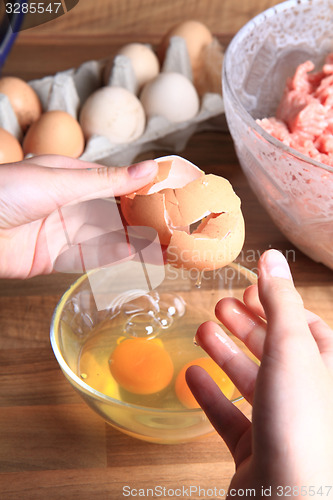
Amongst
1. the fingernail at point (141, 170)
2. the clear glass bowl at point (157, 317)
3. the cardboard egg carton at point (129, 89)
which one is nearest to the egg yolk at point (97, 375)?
the clear glass bowl at point (157, 317)

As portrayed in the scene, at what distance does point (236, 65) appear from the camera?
1.17 metres

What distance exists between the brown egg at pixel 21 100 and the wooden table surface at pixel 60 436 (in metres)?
0.43

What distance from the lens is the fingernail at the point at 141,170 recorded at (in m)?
0.80

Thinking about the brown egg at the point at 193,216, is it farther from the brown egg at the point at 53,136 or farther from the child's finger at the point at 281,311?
the brown egg at the point at 53,136

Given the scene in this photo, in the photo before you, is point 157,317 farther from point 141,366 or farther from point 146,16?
point 146,16

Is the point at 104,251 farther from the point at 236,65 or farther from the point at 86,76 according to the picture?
the point at 86,76

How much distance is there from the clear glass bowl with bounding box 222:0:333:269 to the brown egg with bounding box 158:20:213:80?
267 mm

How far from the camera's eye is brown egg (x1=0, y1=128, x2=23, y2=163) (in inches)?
44.9

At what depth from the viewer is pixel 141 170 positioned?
0.80 metres

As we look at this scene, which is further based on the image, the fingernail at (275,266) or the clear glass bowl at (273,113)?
the clear glass bowl at (273,113)

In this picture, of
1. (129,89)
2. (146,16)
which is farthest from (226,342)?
(146,16)

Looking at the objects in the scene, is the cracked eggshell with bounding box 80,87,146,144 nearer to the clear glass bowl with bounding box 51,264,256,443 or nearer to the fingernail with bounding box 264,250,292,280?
the clear glass bowl with bounding box 51,264,256,443

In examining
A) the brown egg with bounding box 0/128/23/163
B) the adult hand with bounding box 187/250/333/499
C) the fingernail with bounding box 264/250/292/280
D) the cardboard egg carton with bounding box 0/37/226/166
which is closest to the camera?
the adult hand with bounding box 187/250/333/499

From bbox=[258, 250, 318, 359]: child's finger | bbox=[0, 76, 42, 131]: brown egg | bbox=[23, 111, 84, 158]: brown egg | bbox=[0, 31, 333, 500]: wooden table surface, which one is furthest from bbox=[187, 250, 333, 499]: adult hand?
bbox=[0, 76, 42, 131]: brown egg
